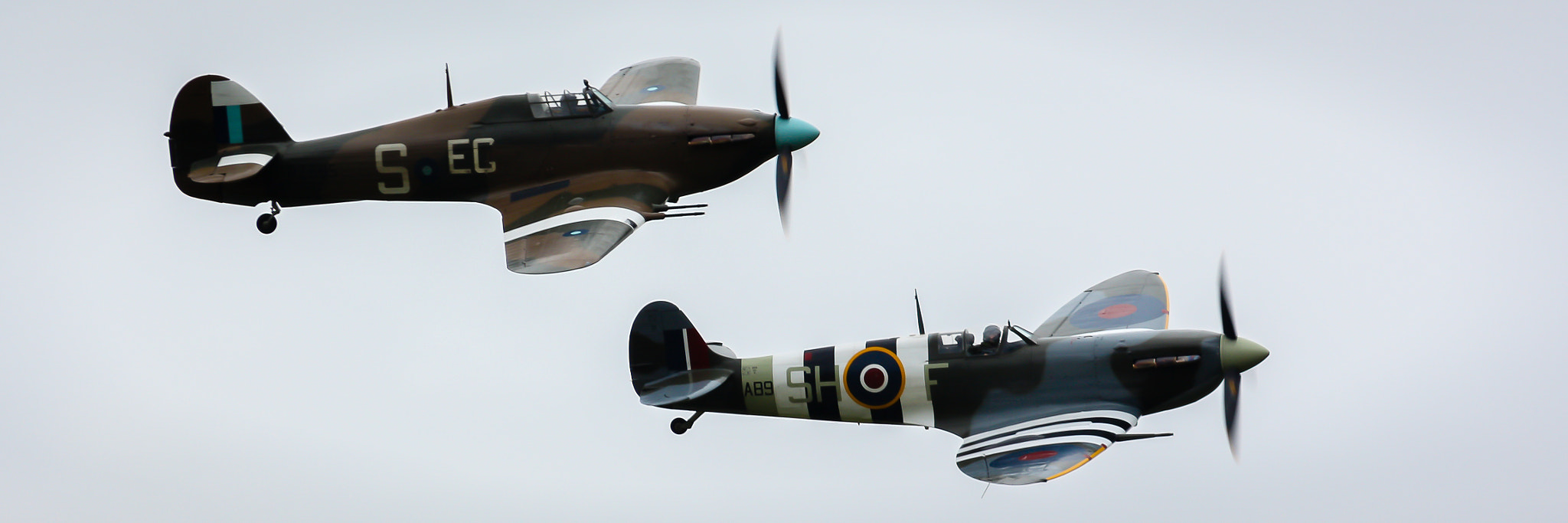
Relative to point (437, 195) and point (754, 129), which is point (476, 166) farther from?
point (754, 129)

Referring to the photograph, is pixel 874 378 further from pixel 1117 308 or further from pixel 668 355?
pixel 1117 308

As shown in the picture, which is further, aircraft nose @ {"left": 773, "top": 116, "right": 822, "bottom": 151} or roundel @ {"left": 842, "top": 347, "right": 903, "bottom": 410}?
aircraft nose @ {"left": 773, "top": 116, "right": 822, "bottom": 151}

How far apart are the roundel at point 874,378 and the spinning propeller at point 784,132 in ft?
4.80

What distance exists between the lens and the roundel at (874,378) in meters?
16.1

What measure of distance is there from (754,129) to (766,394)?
2.19 metres

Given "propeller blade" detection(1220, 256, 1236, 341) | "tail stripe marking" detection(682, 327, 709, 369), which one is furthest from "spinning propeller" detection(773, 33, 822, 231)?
"propeller blade" detection(1220, 256, 1236, 341)

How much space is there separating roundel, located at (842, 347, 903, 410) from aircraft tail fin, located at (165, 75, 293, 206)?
4.93m

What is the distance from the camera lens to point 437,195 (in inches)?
675

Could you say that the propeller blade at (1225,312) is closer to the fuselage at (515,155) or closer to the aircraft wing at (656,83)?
the fuselage at (515,155)

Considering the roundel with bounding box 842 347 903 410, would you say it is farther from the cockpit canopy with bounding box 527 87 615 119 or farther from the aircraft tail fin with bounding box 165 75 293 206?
the aircraft tail fin with bounding box 165 75 293 206

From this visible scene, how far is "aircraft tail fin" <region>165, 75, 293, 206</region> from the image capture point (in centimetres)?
1708

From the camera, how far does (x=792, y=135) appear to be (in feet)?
55.9

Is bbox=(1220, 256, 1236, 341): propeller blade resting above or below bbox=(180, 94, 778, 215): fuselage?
below

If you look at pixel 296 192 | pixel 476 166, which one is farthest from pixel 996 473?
pixel 296 192
